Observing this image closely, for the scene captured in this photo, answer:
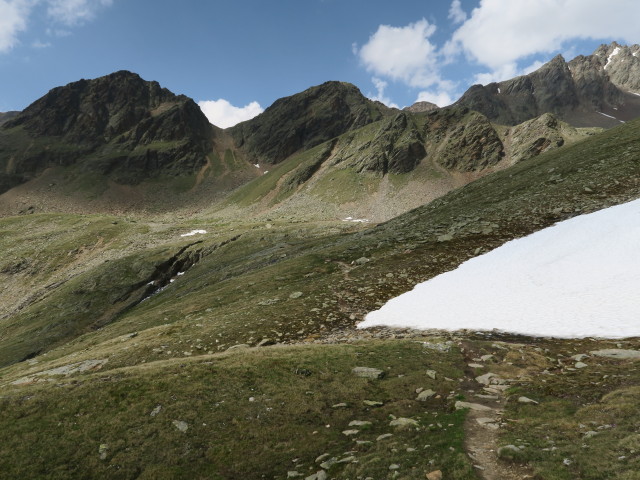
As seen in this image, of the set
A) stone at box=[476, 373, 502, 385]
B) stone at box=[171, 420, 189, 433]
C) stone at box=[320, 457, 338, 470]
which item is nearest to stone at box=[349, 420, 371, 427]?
stone at box=[320, 457, 338, 470]

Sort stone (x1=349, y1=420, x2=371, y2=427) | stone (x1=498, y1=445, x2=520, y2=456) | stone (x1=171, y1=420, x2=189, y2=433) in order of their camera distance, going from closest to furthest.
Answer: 1. stone (x1=498, y1=445, x2=520, y2=456)
2. stone (x1=349, y1=420, x2=371, y2=427)
3. stone (x1=171, y1=420, x2=189, y2=433)

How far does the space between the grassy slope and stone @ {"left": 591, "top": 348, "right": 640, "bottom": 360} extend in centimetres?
342

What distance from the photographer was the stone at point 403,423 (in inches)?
478

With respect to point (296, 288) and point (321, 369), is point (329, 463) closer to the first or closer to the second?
point (321, 369)

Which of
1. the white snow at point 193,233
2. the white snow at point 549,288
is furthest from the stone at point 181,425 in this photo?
the white snow at point 193,233

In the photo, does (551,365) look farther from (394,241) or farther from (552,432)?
(394,241)

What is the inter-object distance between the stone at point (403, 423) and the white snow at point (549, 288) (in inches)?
457

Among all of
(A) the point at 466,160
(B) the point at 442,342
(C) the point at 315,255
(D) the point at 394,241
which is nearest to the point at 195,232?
(C) the point at 315,255

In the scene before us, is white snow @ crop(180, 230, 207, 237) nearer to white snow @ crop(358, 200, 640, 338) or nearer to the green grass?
white snow @ crop(358, 200, 640, 338)

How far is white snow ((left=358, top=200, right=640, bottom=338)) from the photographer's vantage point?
1958 centimetres

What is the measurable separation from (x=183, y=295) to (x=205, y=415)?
35.8 m

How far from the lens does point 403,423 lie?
12.3 meters

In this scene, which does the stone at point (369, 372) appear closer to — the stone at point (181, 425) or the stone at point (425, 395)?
the stone at point (425, 395)

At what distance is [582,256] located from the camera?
25.8 metres
